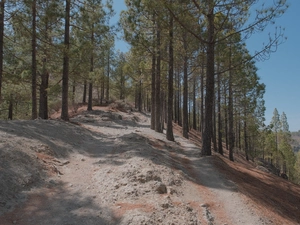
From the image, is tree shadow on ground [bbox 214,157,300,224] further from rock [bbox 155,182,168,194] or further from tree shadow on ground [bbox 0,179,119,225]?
tree shadow on ground [bbox 0,179,119,225]

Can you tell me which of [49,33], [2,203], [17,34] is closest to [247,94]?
[49,33]

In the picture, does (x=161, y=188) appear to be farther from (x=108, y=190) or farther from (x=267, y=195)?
(x=267, y=195)

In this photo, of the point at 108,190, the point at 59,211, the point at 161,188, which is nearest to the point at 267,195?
the point at 161,188

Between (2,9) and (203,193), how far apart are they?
1139cm

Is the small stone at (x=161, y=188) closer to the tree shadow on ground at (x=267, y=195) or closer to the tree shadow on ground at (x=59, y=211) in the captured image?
the tree shadow on ground at (x=59, y=211)

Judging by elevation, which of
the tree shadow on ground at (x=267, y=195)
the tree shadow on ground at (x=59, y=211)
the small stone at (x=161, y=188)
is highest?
the small stone at (x=161, y=188)

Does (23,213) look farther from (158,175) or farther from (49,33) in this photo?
(49,33)

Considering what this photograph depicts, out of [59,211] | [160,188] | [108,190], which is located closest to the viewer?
[59,211]

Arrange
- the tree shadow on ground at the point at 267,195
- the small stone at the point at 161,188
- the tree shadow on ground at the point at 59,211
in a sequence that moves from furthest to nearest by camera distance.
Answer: the tree shadow on ground at the point at 267,195, the small stone at the point at 161,188, the tree shadow on ground at the point at 59,211

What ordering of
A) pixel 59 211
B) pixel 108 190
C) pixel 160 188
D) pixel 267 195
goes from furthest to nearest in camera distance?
pixel 267 195 < pixel 160 188 < pixel 108 190 < pixel 59 211

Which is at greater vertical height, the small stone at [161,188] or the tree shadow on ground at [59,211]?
the small stone at [161,188]

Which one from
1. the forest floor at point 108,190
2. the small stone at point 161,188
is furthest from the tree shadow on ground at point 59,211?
the small stone at point 161,188

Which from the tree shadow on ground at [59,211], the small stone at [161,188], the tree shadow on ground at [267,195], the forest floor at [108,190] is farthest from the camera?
the tree shadow on ground at [267,195]

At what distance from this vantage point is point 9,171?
5.38m
